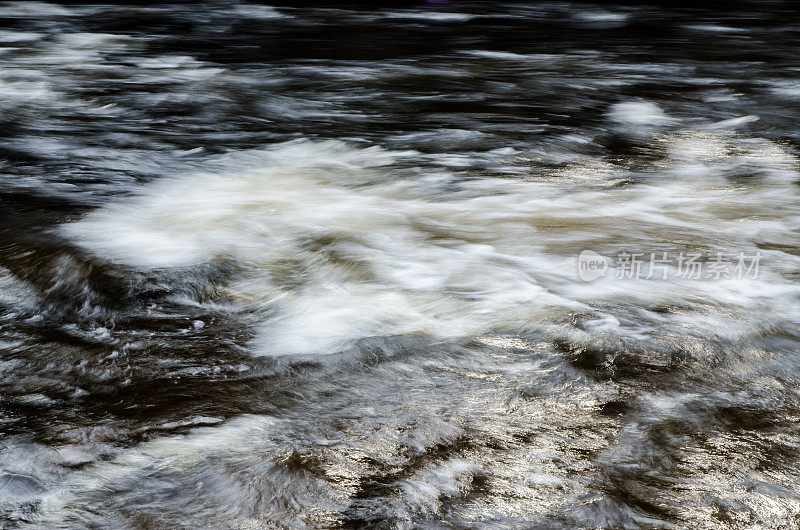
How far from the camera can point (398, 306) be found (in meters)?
2.17

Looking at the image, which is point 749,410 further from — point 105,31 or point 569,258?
point 105,31

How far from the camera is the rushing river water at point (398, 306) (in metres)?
1.40

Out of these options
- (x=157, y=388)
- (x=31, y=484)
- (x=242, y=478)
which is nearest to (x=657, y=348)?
(x=242, y=478)

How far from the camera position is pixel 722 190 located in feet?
10.3

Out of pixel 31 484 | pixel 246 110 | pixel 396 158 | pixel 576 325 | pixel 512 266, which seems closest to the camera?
pixel 31 484

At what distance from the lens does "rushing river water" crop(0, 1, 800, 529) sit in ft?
4.59

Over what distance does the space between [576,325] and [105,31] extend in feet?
20.9

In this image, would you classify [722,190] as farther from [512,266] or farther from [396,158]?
[396,158]

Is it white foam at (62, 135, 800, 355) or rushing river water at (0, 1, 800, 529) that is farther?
white foam at (62, 135, 800, 355)

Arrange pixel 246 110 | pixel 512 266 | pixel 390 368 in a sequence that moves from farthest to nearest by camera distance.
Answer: pixel 246 110, pixel 512 266, pixel 390 368

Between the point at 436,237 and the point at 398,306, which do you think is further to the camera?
the point at 436,237

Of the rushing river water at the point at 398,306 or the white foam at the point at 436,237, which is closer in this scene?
the rushing river water at the point at 398,306

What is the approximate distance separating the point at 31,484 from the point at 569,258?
5.44 feet

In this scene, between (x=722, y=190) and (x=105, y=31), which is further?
(x=105, y=31)
